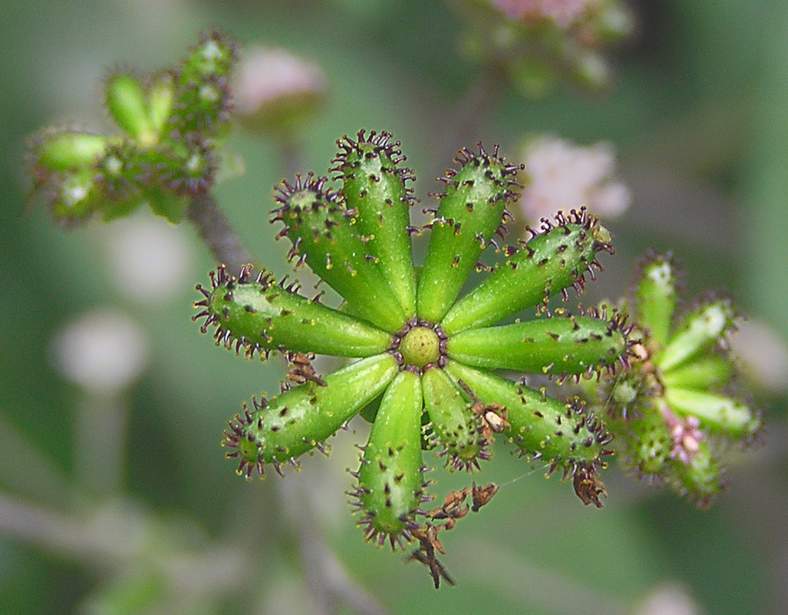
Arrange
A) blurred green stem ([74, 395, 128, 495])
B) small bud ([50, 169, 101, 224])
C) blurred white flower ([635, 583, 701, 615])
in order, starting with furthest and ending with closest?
blurred green stem ([74, 395, 128, 495]) → blurred white flower ([635, 583, 701, 615]) → small bud ([50, 169, 101, 224])

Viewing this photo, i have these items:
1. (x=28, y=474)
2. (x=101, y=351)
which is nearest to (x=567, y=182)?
(x=101, y=351)

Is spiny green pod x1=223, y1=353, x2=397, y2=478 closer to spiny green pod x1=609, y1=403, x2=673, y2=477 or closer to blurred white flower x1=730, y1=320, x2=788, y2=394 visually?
Answer: spiny green pod x1=609, y1=403, x2=673, y2=477

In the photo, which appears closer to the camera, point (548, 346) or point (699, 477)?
point (548, 346)

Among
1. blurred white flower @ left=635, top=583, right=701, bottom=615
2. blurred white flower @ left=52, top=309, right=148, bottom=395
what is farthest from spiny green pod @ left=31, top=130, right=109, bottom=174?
blurred white flower @ left=635, top=583, right=701, bottom=615

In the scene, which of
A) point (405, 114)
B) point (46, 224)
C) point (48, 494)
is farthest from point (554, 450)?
point (405, 114)

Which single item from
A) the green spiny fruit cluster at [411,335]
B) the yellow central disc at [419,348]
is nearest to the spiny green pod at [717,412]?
the green spiny fruit cluster at [411,335]

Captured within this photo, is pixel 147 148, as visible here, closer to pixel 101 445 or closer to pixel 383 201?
pixel 383 201

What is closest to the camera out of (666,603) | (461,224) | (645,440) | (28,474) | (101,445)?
Answer: (461,224)

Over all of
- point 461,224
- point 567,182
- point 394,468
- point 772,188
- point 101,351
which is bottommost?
point 394,468
